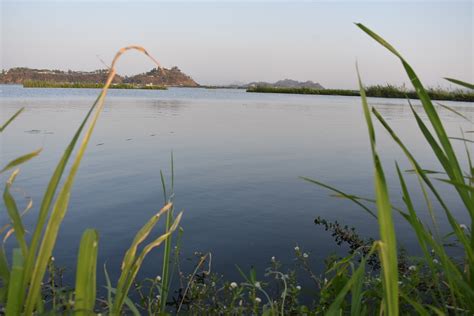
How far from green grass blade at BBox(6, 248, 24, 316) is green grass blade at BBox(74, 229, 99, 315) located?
0.11m

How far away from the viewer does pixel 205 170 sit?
21.7ft

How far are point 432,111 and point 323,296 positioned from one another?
1.12 m

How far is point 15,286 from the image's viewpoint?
2.63 ft

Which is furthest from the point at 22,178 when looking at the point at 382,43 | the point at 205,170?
the point at 382,43

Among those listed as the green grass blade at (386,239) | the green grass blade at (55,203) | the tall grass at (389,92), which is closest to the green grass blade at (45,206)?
the green grass blade at (55,203)

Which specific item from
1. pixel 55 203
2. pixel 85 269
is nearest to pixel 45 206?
pixel 55 203

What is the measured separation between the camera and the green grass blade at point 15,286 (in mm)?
798

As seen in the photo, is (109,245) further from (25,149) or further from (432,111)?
(25,149)

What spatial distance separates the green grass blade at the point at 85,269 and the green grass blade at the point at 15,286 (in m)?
0.11

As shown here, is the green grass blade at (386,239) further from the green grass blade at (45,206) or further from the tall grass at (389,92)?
the tall grass at (389,92)

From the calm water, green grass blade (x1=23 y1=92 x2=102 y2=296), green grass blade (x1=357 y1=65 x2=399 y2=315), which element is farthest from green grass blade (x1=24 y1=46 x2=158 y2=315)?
green grass blade (x1=357 y1=65 x2=399 y2=315)

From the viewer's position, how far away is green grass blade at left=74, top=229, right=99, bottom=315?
0.81 m

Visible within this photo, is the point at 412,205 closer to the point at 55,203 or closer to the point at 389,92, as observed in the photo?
the point at 55,203

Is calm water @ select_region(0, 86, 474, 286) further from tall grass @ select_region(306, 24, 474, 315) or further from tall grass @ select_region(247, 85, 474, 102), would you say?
tall grass @ select_region(247, 85, 474, 102)
